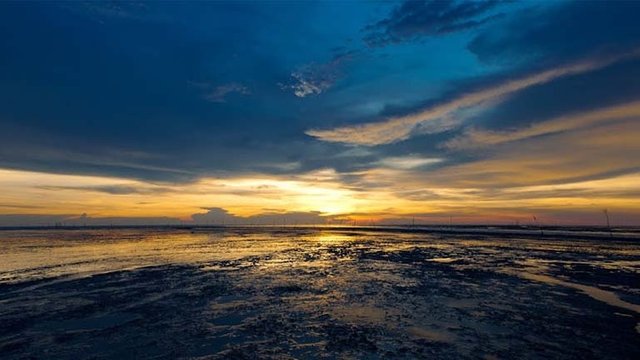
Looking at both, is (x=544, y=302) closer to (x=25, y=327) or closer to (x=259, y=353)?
(x=259, y=353)

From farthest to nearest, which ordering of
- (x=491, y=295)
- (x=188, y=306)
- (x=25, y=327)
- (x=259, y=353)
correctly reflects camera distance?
(x=491, y=295), (x=188, y=306), (x=25, y=327), (x=259, y=353)

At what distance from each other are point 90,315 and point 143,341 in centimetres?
555

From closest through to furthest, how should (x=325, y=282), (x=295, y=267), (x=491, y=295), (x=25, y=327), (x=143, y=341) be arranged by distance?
1. (x=143, y=341)
2. (x=25, y=327)
3. (x=491, y=295)
4. (x=325, y=282)
5. (x=295, y=267)

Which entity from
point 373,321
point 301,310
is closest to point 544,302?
point 373,321

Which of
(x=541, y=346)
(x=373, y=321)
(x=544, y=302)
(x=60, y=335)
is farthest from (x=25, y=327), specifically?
(x=544, y=302)

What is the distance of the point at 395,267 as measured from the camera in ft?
118

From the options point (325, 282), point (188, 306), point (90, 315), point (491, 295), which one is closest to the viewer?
point (90, 315)

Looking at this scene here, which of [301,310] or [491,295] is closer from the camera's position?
[301,310]

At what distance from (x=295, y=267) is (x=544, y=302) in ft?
67.2

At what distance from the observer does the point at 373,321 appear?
17.4 m

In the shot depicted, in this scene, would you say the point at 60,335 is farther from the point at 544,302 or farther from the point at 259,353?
the point at 544,302

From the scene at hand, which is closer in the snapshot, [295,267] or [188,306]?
[188,306]

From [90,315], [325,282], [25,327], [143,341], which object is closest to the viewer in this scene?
[143,341]

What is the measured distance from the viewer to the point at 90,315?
60.6 ft
